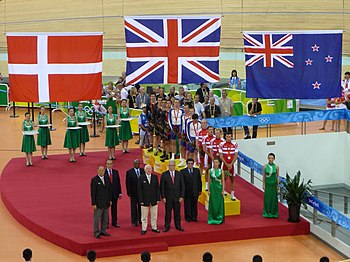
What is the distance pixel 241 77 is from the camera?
2867 centimetres

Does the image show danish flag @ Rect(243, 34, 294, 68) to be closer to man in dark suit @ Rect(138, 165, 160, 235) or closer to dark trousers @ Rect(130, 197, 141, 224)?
man in dark suit @ Rect(138, 165, 160, 235)

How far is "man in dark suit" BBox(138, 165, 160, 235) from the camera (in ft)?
46.2

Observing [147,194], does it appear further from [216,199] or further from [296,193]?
[296,193]

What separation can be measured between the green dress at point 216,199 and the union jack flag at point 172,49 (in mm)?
2223

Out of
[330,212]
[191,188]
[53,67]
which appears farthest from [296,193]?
[53,67]

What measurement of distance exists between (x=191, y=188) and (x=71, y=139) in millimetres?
6000

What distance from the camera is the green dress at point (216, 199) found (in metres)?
14.7

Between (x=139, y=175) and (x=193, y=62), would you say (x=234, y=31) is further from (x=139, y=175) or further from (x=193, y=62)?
(x=139, y=175)

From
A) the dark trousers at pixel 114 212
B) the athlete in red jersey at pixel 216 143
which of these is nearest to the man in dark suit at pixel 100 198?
the dark trousers at pixel 114 212

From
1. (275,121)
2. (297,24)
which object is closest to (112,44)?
(297,24)

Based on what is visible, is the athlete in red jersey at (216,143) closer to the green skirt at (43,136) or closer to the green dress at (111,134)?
the green dress at (111,134)

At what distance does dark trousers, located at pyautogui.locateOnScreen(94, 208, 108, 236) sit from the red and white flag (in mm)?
2303

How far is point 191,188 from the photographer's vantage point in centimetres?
1480

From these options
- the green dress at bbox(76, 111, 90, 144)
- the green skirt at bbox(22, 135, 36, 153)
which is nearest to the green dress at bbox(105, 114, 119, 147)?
the green dress at bbox(76, 111, 90, 144)
